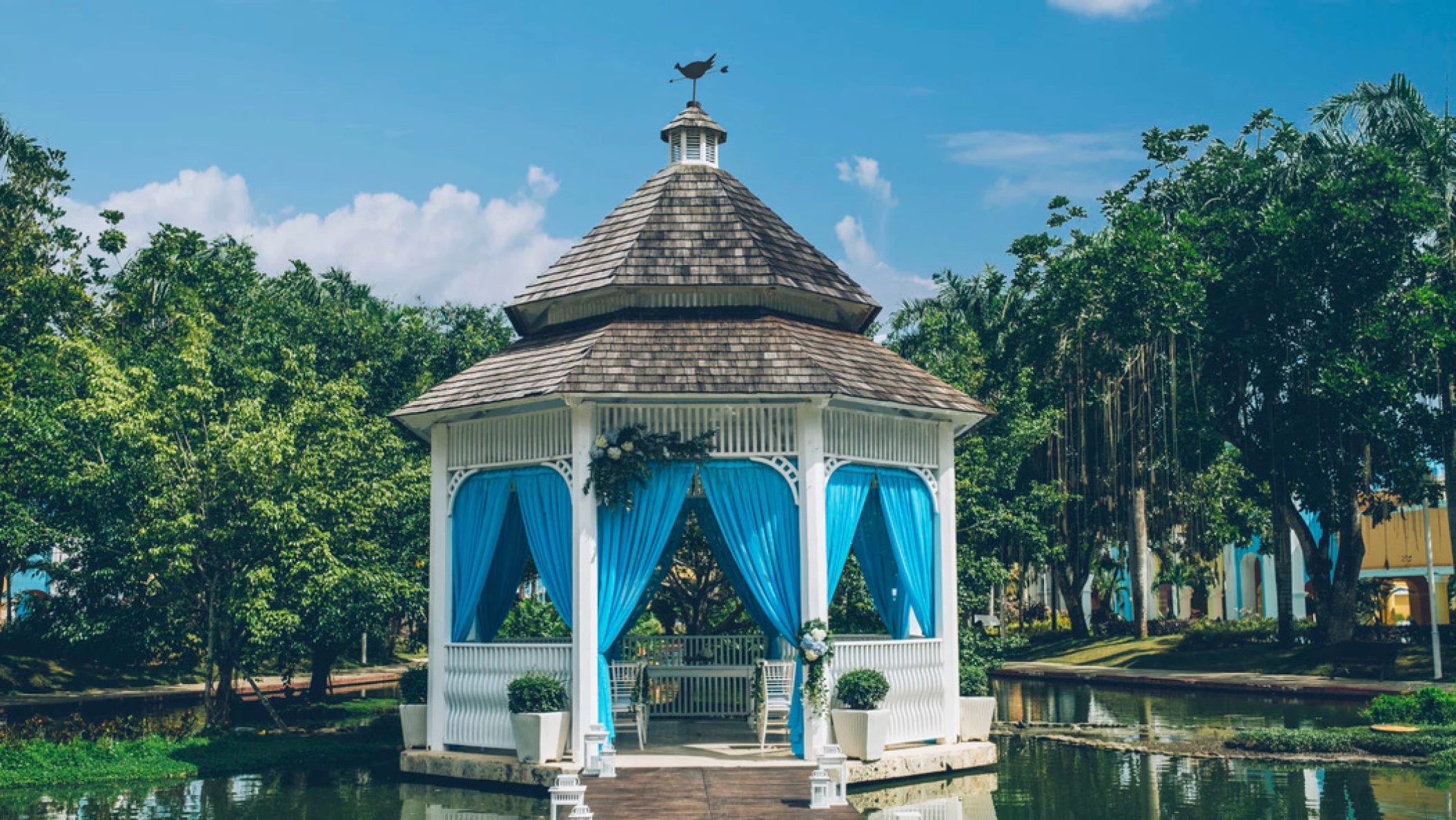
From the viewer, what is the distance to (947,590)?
54.2 ft

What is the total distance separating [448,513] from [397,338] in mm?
16037

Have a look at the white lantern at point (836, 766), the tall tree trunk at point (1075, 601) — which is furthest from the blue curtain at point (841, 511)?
the tall tree trunk at point (1075, 601)

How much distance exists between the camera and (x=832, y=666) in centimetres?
1505

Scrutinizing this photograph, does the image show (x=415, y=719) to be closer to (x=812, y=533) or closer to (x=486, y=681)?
(x=486, y=681)

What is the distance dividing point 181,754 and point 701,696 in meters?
7.16

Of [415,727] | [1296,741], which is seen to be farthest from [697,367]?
[1296,741]

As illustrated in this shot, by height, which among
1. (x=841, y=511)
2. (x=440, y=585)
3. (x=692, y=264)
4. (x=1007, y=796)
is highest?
(x=692, y=264)

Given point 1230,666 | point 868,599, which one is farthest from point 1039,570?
point 868,599

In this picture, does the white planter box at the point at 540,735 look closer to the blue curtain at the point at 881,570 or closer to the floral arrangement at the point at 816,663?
the floral arrangement at the point at 816,663

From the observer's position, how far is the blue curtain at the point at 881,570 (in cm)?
1647

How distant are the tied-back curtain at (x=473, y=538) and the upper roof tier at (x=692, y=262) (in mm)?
2472

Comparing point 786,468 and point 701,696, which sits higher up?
point 786,468

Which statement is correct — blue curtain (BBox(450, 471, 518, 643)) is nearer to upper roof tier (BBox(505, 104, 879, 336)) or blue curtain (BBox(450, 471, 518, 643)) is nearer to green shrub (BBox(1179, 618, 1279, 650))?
upper roof tier (BBox(505, 104, 879, 336))

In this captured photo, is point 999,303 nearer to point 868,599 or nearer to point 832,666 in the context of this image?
point 868,599
